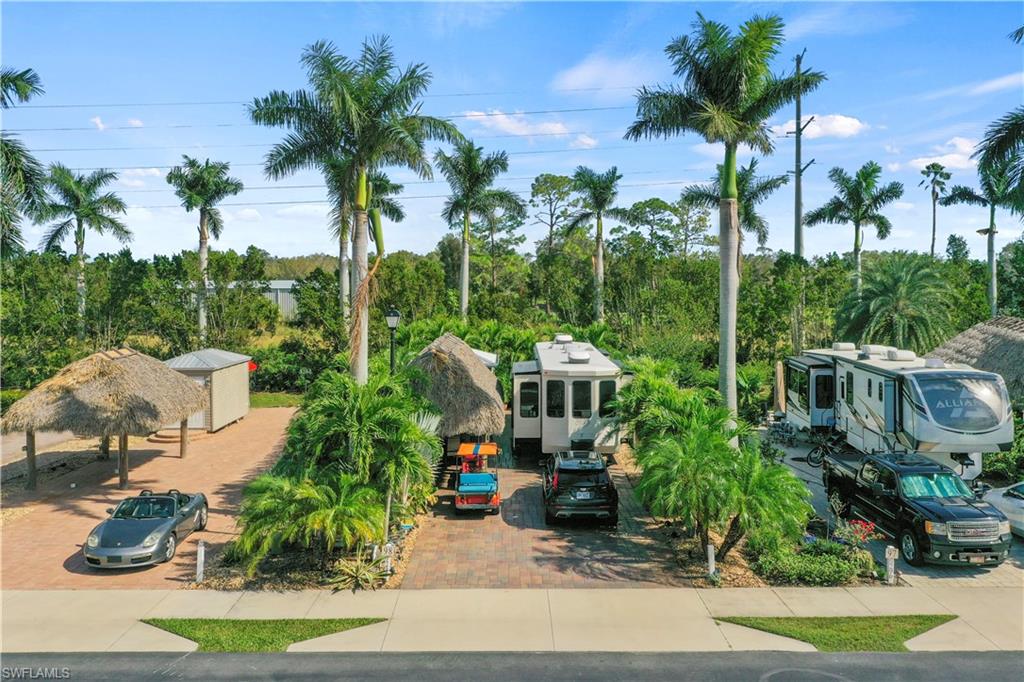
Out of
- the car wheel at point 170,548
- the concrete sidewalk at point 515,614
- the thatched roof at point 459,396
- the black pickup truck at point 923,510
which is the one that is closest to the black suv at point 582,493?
the concrete sidewalk at point 515,614

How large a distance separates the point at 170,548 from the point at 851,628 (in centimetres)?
1288

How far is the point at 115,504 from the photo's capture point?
60.1 ft

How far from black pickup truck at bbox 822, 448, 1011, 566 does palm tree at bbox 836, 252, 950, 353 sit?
14.6 meters

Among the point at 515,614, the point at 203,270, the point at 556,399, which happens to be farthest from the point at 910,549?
the point at 203,270

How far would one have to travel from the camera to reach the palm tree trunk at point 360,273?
1772 cm

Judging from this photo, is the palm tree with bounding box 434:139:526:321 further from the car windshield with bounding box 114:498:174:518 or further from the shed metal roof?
the car windshield with bounding box 114:498:174:518

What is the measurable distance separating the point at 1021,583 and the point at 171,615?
1527cm

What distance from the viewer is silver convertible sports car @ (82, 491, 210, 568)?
13461 millimetres

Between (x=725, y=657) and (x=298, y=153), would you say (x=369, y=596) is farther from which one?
(x=298, y=153)

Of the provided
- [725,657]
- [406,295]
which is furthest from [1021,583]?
[406,295]

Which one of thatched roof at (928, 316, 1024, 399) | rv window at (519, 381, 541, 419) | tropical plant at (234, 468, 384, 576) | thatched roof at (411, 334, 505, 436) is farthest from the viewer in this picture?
thatched roof at (928, 316, 1024, 399)

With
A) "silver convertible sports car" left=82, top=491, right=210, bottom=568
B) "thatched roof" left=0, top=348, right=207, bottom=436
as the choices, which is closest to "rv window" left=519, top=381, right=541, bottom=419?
"silver convertible sports car" left=82, top=491, right=210, bottom=568

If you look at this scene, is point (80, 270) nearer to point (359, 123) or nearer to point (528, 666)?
point (359, 123)

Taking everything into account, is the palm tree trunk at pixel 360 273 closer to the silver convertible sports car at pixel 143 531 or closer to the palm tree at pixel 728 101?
the silver convertible sports car at pixel 143 531
